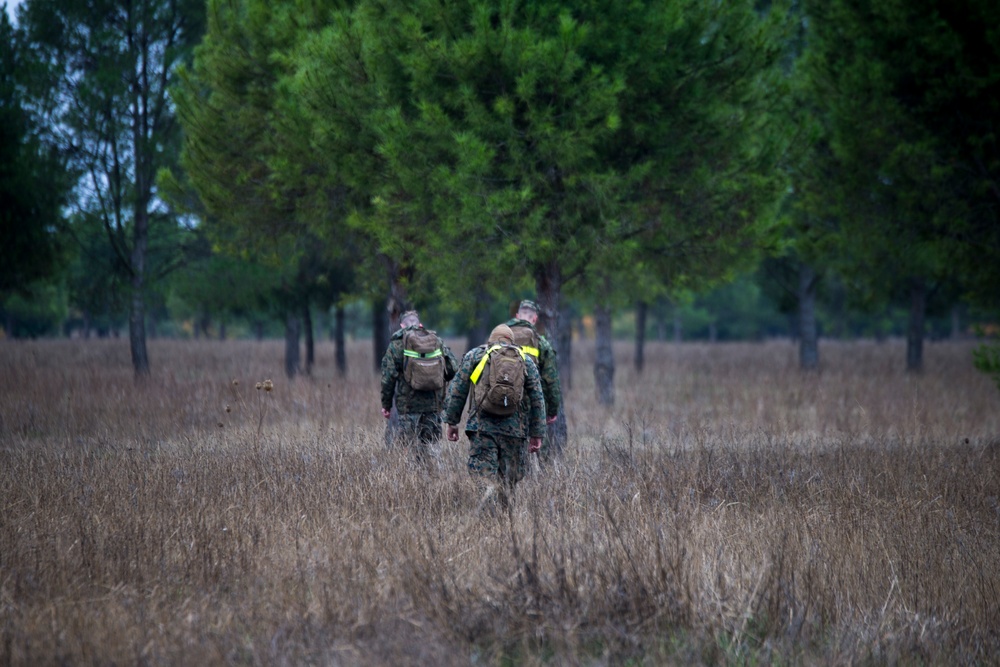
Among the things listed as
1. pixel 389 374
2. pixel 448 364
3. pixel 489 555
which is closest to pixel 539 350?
pixel 448 364

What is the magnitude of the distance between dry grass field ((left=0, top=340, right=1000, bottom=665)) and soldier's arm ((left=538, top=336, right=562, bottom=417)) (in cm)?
59

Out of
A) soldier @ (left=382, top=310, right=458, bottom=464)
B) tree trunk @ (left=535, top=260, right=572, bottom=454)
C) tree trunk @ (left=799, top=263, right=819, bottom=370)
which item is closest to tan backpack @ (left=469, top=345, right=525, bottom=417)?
soldier @ (left=382, top=310, right=458, bottom=464)

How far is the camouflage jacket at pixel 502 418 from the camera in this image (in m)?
6.14

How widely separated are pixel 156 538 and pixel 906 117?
9.33 meters

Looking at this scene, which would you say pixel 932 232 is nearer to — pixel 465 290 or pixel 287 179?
pixel 465 290

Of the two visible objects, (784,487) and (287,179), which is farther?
(287,179)

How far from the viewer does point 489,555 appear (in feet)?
15.2

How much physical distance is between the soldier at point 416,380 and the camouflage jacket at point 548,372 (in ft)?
3.83

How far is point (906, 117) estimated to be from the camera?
9500 mm

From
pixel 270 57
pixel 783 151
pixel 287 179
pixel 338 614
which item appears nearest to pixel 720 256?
pixel 783 151

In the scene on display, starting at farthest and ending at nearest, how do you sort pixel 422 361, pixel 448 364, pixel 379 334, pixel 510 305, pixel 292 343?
pixel 292 343 < pixel 379 334 < pixel 510 305 < pixel 448 364 < pixel 422 361

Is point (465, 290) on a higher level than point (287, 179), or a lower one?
lower

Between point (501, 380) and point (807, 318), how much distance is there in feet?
51.7

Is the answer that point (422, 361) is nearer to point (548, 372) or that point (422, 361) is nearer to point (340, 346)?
point (548, 372)
